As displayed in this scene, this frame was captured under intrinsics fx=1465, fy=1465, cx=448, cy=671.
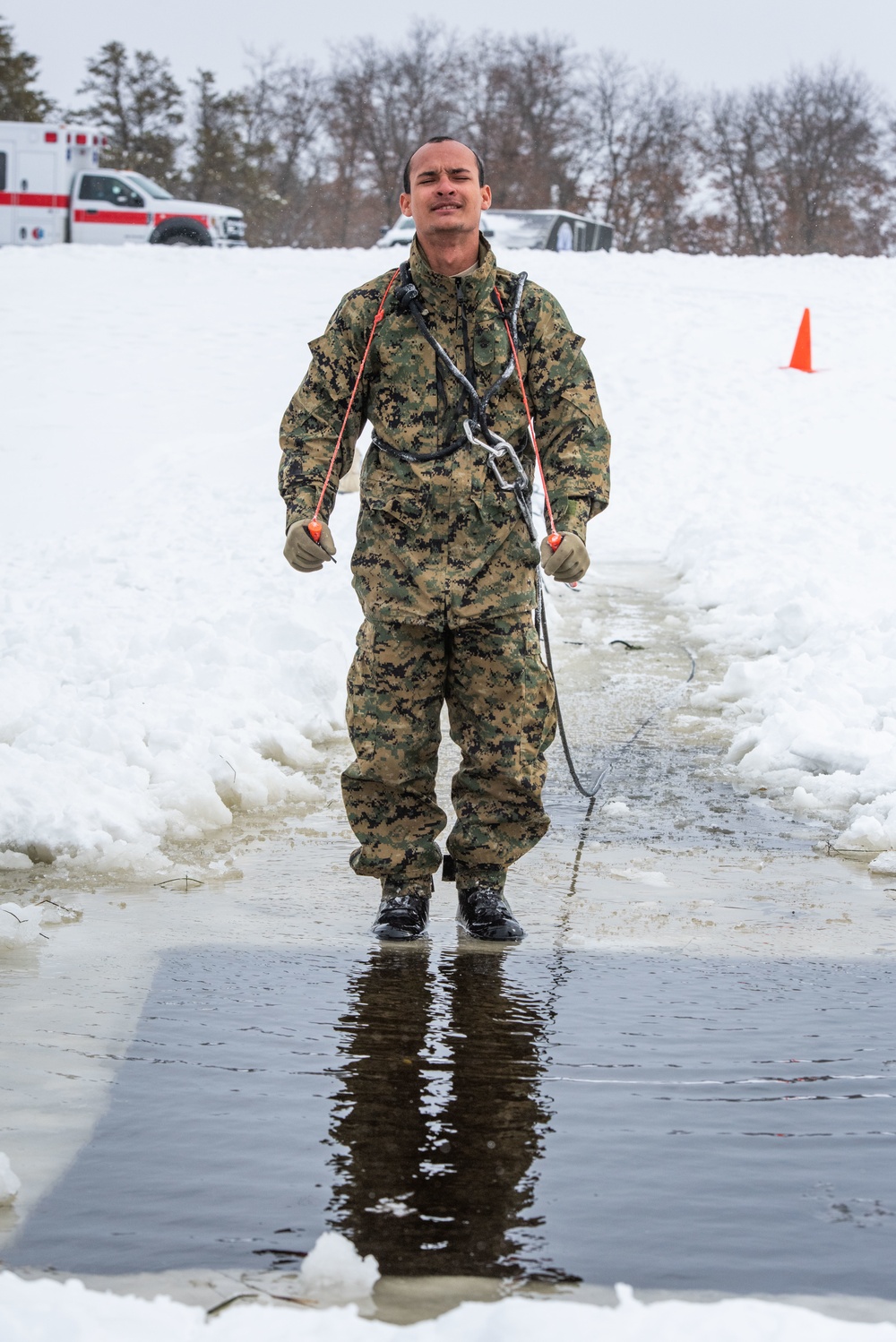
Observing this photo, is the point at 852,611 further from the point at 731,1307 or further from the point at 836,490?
the point at 731,1307

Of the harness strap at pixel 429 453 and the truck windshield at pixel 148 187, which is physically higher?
the truck windshield at pixel 148 187

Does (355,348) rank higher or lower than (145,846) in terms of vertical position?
higher

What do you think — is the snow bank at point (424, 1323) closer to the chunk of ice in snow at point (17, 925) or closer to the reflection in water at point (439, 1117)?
the reflection in water at point (439, 1117)

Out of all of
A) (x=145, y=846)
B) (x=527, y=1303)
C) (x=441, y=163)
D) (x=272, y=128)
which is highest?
(x=272, y=128)

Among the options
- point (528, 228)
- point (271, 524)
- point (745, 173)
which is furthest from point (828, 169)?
point (271, 524)

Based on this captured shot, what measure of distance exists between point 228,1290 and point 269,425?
12120mm

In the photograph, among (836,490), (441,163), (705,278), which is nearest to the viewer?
(441,163)

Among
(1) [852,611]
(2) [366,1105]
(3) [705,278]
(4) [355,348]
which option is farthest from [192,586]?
(3) [705,278]

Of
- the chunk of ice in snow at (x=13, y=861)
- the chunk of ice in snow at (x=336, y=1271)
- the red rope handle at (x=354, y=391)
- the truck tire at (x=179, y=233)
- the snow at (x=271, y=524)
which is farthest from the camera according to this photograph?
the truck tire at (x=179, y=233)

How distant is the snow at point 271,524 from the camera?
15.4ft

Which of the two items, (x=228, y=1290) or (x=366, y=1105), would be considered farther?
(x=366, y=1105)

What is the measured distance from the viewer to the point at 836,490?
11031 mm

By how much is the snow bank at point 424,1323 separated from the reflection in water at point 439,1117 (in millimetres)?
185

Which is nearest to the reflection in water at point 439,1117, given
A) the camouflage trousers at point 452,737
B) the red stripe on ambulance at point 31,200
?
the camouflage trousers at point 452,737
